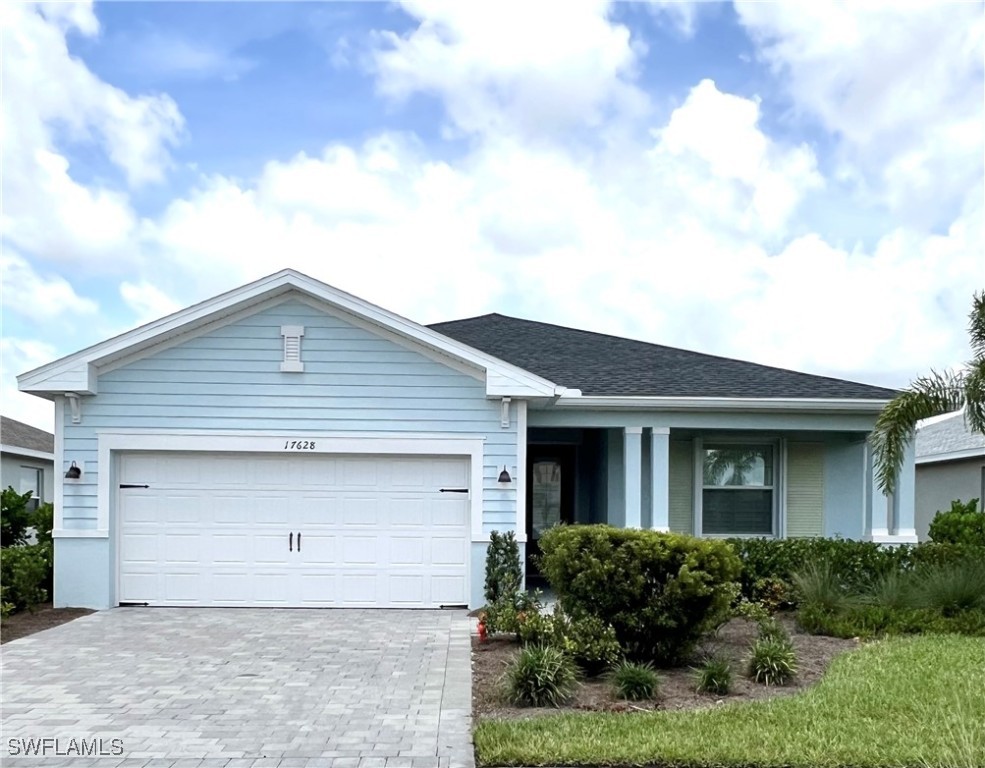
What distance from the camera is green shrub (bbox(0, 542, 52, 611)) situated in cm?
1204

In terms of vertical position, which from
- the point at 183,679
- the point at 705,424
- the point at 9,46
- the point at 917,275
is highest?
the point at 9,46

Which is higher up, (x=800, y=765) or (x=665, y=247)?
(x=665, y=247)

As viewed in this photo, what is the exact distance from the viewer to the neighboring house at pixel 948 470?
2192 centimetres

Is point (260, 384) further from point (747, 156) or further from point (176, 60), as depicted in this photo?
point (747, 156)

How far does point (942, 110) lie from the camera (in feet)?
45.0

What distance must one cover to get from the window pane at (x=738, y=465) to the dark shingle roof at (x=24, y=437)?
47.7ft

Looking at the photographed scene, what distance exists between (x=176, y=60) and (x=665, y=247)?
9690 mm

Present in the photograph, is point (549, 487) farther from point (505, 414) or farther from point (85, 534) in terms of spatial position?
point (85, 534)

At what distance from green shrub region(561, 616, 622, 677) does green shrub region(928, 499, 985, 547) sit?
37.5 feet

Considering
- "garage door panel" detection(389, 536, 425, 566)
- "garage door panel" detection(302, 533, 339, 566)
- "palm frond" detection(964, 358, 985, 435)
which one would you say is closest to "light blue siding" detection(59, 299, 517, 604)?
"garage door panel" detection(389, 536, 425, 566)

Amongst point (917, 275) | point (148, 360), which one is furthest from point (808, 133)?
point (148, 360)

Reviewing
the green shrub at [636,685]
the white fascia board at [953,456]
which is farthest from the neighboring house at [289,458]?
the white fascia board at [953,456]

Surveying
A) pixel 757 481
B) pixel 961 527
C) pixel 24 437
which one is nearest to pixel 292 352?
pixel 757 481

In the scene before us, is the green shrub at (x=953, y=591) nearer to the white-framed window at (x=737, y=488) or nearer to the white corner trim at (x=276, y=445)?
the white-framed window at (x=737, y=488)
